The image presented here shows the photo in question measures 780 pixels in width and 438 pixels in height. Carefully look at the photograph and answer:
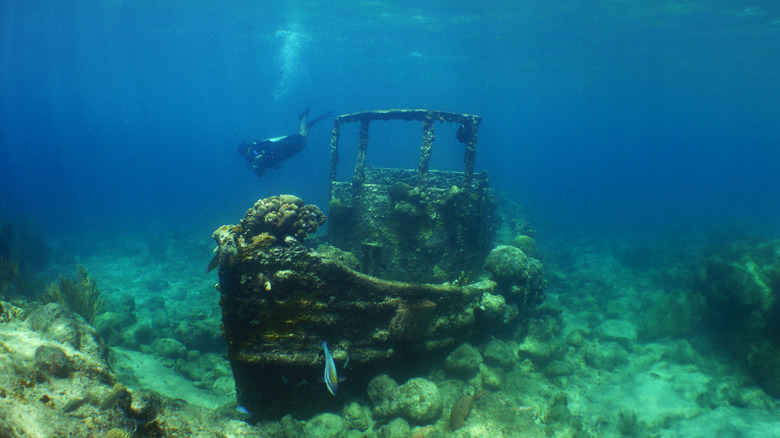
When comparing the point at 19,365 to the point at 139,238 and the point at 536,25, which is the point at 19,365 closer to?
the point at 139,238

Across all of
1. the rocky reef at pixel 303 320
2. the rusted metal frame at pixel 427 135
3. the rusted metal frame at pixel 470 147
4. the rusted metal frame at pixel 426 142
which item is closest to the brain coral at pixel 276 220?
the rocky reef at pixel 303 320

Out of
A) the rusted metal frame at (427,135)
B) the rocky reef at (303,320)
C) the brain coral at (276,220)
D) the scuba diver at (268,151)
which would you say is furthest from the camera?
the scuba diver at (268,151)

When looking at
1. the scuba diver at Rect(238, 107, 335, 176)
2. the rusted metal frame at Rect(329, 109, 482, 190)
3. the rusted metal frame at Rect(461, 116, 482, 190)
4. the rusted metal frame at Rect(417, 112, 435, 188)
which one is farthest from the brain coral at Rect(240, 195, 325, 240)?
the scuba diver at Rect(238, 107, 335, 176)

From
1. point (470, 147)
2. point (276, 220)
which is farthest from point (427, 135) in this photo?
point (276, 220)

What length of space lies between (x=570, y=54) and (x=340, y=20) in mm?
22545

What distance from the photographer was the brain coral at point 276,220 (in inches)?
201

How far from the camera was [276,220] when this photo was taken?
16.8 feet

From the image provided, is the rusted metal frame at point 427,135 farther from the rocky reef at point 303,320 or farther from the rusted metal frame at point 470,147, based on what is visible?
the rocky reef at point 303,320

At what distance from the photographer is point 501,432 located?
4.75 meters

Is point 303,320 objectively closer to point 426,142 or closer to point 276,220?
point 276,220

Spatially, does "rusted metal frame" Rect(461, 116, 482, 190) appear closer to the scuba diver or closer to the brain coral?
the brain coral

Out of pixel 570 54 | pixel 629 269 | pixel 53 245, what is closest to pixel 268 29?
pixel 53 245

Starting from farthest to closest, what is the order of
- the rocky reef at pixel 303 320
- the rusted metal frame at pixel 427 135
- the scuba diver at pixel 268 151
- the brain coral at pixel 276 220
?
the scuba diver at pixel 268 151
the rusted metal frame at pixel 427 135
the brain coral at pixel 276 220
the rocky reef at pixel 303 320

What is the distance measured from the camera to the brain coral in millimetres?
5113
